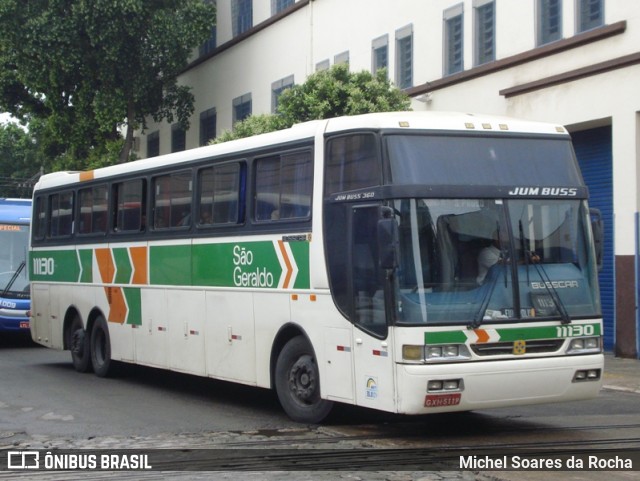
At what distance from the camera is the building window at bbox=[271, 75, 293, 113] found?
30.8 meters

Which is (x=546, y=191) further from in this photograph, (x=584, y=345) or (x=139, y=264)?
Answer: (x=139, y=264)

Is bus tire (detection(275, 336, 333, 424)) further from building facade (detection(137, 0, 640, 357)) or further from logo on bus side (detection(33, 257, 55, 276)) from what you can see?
building facade (detection(137, 0, 640, 357))

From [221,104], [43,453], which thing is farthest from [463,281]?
[221,104]

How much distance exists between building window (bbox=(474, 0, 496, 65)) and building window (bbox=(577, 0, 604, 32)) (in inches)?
104

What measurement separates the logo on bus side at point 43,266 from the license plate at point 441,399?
1050cm

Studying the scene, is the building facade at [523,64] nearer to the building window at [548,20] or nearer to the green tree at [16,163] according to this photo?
the building window at [548,20]

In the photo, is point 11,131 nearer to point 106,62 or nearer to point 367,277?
point 106,62

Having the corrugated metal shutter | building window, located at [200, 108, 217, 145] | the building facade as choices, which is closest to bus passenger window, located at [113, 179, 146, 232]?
the building facade

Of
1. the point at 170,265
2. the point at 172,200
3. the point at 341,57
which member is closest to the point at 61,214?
the point at 172,200

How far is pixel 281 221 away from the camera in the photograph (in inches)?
475

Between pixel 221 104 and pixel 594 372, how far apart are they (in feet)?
84.7

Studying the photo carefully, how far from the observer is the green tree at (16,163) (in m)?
53.4

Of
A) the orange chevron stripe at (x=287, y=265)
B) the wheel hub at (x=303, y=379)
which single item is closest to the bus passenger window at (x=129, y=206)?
the orange chevron stripe at (x=287, y=265)

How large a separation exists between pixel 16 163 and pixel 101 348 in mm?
41773
